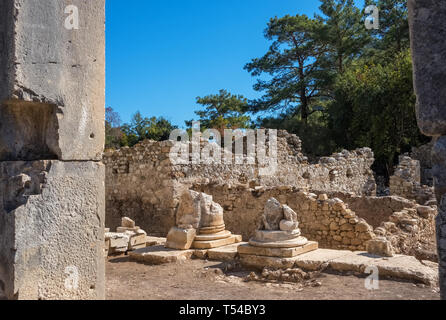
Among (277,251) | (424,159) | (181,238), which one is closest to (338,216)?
(277,251)

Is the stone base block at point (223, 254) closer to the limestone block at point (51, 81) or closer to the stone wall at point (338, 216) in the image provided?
the stone wall at point (338, 216)

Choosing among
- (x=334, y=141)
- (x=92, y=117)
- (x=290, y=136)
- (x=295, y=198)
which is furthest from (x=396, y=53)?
(x=92, y=117)

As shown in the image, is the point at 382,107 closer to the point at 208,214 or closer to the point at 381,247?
the point at 208,214

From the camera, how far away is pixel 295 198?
954 centimetres

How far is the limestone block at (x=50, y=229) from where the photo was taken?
10.1 feet

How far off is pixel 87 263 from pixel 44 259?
1.32ft

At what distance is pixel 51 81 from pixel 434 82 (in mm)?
2920

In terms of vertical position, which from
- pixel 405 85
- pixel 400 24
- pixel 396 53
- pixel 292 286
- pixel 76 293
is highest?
pixel 400 24

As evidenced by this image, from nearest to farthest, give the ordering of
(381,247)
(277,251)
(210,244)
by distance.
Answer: (381,247) → (277,251) → (210,244)

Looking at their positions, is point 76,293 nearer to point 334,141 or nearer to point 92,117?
point 92,117

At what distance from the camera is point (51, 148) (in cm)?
338

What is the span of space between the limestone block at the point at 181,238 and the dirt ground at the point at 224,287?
2.70 feet

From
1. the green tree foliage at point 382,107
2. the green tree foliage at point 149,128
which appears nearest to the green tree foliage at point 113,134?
the green tree foliage at point 149,128

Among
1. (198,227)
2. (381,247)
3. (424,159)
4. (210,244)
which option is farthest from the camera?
(424,159)
